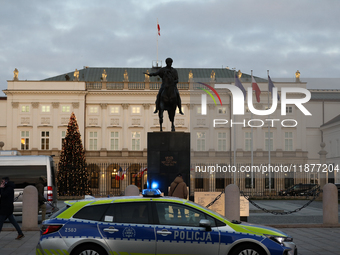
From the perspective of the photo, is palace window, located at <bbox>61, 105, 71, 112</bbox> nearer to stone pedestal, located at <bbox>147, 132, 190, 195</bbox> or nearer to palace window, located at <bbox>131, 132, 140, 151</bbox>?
palace window, located at <bbox>131, 132, 140, 151</bbox>

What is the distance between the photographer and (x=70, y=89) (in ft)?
208

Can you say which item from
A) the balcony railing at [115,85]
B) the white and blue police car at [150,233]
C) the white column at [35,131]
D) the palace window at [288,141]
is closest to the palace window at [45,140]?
the white column at [35,131]

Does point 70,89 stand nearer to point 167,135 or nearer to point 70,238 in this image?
point 167,135

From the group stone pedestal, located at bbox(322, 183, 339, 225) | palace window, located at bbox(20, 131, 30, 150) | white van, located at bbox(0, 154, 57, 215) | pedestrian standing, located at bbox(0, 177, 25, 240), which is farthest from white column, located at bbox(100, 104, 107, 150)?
pedestrian standing, located at bbox(0, 177, 25, 240)

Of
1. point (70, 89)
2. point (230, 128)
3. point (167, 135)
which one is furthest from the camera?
point (70, 89)

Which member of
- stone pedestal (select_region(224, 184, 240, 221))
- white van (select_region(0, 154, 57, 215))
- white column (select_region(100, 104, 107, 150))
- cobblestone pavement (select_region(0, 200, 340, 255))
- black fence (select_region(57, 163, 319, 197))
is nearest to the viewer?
cobblestone pavement (select_region(0, 200, 340, 255))

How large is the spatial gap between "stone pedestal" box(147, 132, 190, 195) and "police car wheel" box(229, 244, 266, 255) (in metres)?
8.70

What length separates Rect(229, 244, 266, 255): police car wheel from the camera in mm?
7723

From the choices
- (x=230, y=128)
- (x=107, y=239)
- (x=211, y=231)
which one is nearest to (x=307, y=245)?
(x=211, y=231)

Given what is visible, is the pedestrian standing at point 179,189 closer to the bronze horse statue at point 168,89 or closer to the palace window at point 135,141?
the bronze horse statue at point 168,89

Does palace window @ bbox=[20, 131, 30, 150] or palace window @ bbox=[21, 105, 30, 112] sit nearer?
palace window @ bbox=[21, 105, 30, 112]

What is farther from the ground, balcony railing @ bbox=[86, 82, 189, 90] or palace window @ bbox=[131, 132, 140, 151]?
balcony railing @ bbox=[86, 82, 189, 90]

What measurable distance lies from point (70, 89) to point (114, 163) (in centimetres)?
1170

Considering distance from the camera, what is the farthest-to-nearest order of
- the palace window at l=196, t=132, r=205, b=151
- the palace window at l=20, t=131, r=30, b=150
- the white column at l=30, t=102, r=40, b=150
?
the palace window at l=20, t=131, r=30, b=150
the white column at l=30, t=102, r=40, b=150
the palace window at l=196, t=132, r=205, b=151
